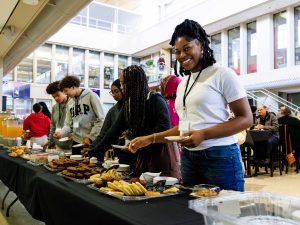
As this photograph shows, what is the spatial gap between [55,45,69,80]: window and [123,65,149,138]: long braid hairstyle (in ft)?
39.1

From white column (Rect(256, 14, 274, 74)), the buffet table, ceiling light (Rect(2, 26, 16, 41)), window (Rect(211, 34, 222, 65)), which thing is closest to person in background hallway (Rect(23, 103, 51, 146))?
ceiling light (Rect(2, 26, 16, 41))

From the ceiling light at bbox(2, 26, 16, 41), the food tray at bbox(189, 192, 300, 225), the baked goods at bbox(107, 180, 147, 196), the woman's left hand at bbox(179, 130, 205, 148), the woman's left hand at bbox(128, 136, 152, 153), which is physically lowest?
the baked goods at bbox(107, 180, 147, 196)

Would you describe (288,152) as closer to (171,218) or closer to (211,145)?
(211,145)

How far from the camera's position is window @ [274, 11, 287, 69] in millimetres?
9625

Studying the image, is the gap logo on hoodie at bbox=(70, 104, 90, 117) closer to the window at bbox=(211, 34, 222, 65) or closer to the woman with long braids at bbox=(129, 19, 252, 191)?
the woman with long braids at bbox=(129, 19, 252, 191)

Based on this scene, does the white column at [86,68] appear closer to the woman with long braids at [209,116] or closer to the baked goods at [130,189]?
the woman with long braids at [209,116]

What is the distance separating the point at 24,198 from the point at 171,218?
53.0 inches

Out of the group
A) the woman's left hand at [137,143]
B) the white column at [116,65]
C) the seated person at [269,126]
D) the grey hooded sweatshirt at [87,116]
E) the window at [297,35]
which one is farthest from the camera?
the white column at [116,65]

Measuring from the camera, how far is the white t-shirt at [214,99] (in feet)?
4.24

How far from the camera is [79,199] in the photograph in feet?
3.88

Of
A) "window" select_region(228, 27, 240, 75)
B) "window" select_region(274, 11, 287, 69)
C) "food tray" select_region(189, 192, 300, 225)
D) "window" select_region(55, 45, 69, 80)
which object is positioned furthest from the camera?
"window" select_region(55, 45, 69, 80)

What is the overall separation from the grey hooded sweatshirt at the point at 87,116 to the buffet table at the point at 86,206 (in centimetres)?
93

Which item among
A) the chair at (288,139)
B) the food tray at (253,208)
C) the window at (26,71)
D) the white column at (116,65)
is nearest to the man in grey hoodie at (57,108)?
the food tray at (253,208)

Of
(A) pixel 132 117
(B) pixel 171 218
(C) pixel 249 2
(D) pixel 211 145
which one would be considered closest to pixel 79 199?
(B) pixel 171 218
